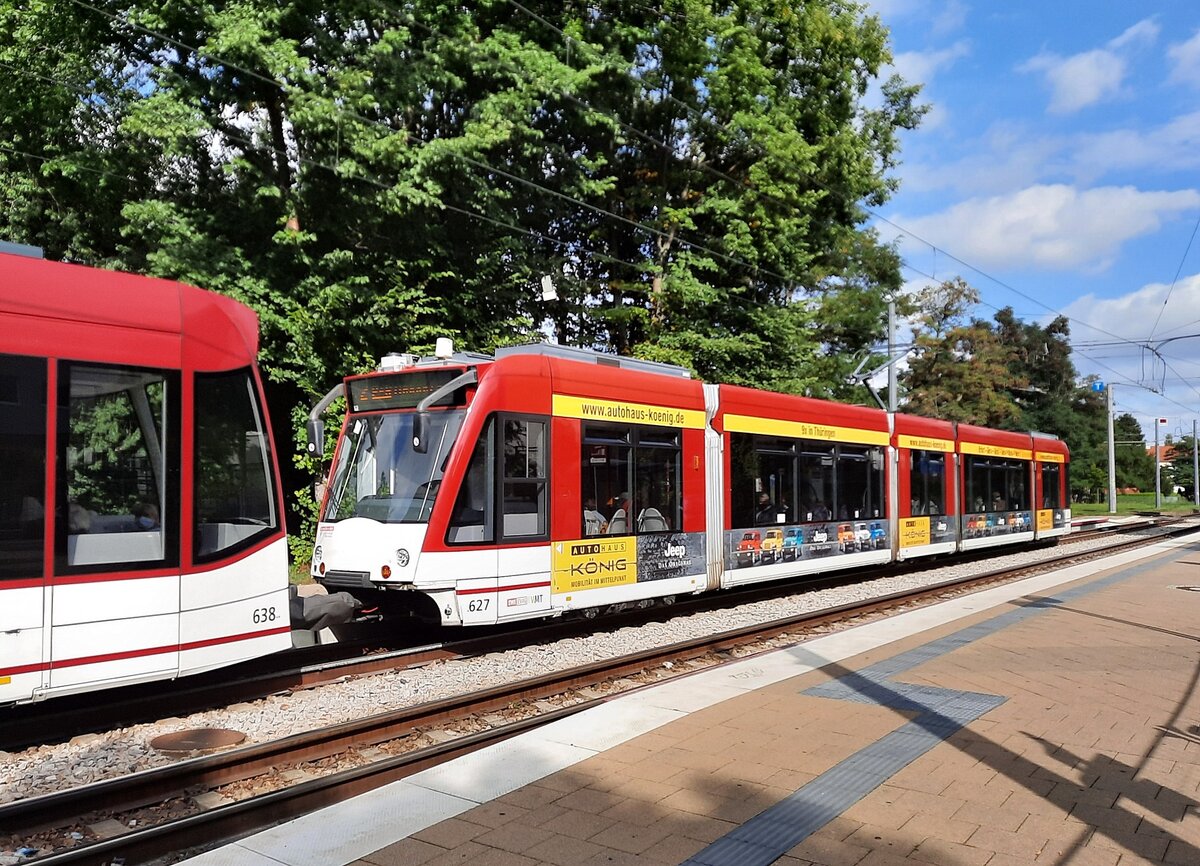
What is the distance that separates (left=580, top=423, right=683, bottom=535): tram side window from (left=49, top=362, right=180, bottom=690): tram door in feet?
16.5

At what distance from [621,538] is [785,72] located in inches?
752

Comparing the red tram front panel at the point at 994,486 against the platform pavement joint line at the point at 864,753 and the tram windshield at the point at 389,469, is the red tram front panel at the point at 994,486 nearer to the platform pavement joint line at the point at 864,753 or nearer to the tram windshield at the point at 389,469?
the platform pavement joint line at the point at 864,753

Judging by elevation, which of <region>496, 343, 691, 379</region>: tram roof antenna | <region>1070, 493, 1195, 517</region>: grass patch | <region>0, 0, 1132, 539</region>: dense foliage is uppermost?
<region>0, 0, 1132, 539</region>: dense foliage

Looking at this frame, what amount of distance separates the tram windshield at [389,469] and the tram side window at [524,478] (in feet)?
2.26

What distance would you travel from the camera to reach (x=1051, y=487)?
28141 millimetres

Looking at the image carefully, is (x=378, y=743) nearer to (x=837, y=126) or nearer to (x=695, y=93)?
(x=695, y=93)

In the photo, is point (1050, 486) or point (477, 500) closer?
point (477, 500)

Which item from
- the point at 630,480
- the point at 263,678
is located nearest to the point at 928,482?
the point at 630,480

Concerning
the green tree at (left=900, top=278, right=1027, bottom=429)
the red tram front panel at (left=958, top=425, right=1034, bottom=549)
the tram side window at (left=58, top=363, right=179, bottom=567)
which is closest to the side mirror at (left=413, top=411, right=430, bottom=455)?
the tram side window at (left=58, top=363, right=179, bottom=567)

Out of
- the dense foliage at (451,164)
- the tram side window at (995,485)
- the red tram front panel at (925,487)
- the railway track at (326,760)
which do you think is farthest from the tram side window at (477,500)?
the tram side window at (995,485)

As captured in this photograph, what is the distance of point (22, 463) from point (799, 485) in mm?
11479

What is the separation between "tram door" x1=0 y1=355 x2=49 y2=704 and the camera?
639 centimetres

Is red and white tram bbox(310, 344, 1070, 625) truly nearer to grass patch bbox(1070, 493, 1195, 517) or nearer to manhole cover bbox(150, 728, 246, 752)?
manhole cover bbox(150, 728, 246, 752)

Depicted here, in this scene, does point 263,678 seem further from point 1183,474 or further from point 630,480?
point 1183,474
